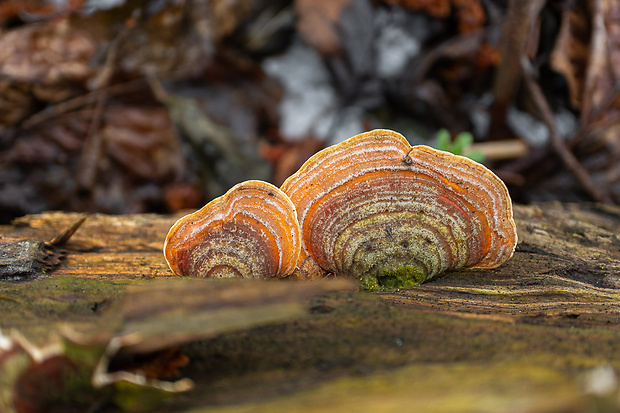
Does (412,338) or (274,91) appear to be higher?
(274,91)

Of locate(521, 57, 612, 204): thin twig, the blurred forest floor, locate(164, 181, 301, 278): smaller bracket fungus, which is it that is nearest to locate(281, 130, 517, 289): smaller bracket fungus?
locate(164, 181, 301, 278): smaller bracket fungus

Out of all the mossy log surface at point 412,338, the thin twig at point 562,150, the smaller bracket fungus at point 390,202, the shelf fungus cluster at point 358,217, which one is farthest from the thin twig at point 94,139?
the thin twig at point 562,150

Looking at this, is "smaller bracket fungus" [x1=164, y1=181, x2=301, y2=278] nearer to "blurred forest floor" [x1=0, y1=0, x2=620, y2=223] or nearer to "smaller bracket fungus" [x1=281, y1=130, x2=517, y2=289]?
"smaller bracket fungus" [x1=281, y1=130, x2=517, y2=289]

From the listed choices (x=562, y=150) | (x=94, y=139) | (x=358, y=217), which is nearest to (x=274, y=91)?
(x=94, y=139)

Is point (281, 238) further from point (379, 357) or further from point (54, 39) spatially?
point (54, 39)

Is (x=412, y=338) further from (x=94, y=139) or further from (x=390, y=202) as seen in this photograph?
(x=94, y=139)

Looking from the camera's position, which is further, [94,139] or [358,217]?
[94,139]

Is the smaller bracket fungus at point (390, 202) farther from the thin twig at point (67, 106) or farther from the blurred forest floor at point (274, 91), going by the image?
the thin twig at point (67, 106)
